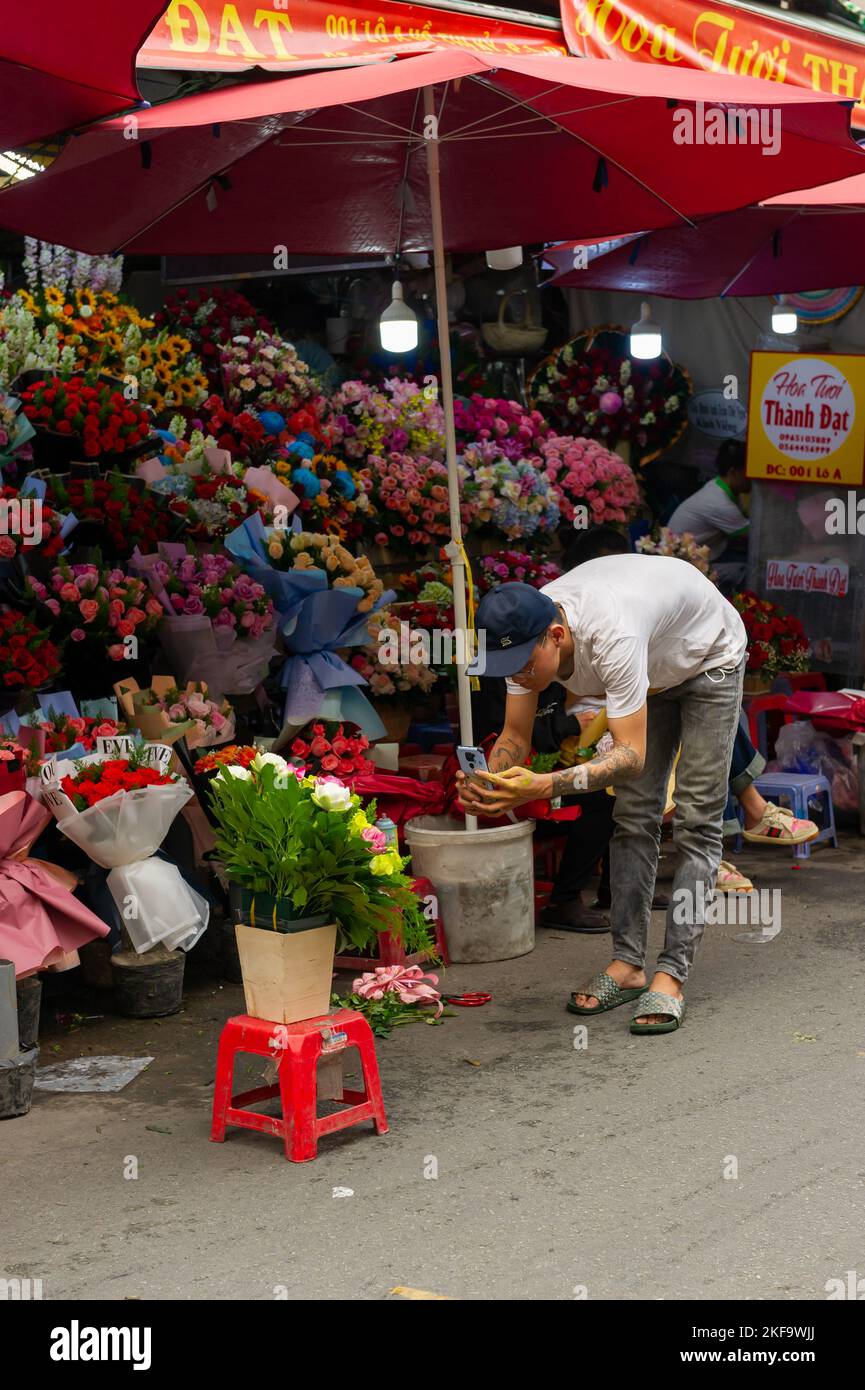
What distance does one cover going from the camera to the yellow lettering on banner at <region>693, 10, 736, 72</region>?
7.43 m

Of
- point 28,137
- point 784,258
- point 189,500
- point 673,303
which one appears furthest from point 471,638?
point 673,303

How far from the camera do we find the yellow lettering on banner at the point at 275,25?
5.68 metres

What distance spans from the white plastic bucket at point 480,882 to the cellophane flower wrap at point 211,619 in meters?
0.84

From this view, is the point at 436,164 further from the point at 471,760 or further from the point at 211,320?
the point at 471,760

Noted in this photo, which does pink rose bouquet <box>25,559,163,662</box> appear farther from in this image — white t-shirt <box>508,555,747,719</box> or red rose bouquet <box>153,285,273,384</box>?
red rose bouquet <box>153,285,273,384</box>

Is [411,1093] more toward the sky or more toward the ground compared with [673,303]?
more toward the ground

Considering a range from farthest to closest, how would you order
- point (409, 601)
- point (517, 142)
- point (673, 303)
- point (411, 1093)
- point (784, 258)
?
point (673, 303) → point (784, 258) → point (409, 601) → point (517, 142) → point (411, 1093)

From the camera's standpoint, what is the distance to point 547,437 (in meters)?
8.25

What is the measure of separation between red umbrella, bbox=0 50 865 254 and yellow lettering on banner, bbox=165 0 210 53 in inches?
13.0

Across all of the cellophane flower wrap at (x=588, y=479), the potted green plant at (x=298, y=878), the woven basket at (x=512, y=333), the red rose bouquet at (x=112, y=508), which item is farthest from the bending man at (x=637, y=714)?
the woven basket at (x=512, y=333)

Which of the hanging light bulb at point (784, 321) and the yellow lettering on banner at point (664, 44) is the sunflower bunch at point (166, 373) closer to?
the yellow lettering on banner at point (664, 44)

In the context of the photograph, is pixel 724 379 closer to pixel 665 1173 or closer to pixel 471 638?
pixel 471 638

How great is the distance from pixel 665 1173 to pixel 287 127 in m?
3.58

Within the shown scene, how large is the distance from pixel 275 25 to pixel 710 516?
461 cm
